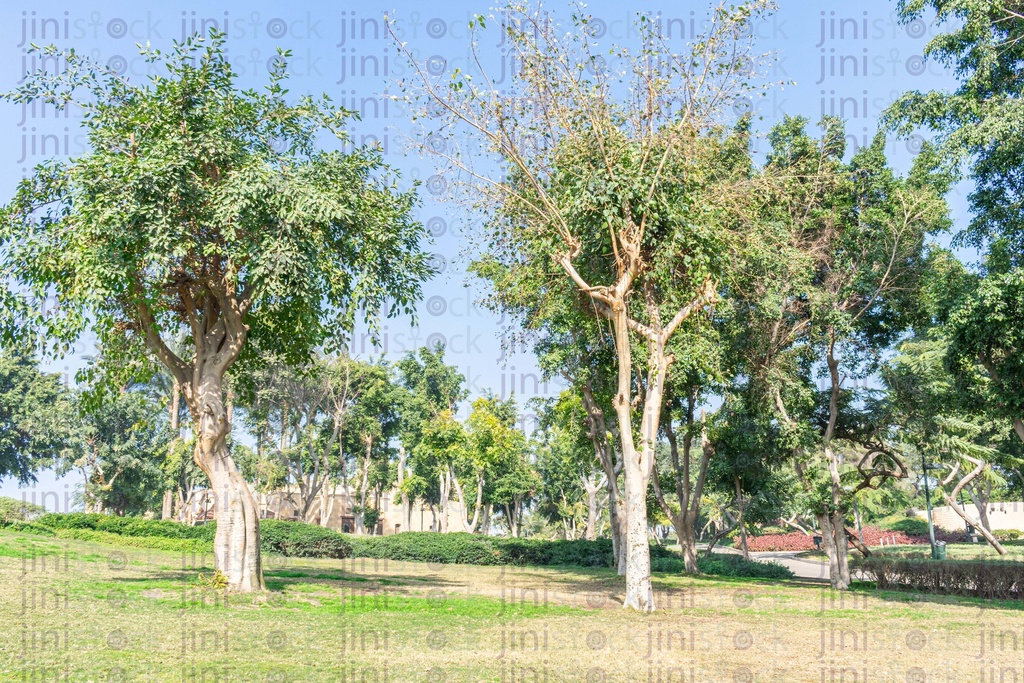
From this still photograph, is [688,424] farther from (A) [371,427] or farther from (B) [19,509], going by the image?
(B) [19,509]

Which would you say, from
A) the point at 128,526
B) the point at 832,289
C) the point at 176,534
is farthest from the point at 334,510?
the point at 832,289

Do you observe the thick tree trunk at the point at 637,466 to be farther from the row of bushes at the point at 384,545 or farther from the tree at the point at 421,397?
the tree at the point at 421,397

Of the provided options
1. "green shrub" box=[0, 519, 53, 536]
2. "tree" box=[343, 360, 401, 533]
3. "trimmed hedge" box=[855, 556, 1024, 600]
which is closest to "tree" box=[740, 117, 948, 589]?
"trimmed hedge" box=[855, 556, 1024, 600]

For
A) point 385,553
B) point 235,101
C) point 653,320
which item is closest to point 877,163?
point 653,320

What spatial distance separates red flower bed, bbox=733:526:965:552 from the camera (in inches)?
2872

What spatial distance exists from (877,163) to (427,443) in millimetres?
33711

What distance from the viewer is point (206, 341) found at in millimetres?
17969

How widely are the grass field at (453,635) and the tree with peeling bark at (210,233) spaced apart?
328 centimetres

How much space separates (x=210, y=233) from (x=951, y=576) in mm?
23985

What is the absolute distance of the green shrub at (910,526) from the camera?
76.7 m

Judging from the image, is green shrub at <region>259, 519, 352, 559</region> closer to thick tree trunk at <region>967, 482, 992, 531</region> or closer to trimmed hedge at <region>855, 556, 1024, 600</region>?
trimmed hedge at <region>855, 556, 1024, 600</region>

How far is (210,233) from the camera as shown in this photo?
56.4 ft

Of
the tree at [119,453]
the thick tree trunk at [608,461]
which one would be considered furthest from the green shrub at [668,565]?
the tree at [119,453]

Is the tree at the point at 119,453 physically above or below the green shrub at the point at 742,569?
above
